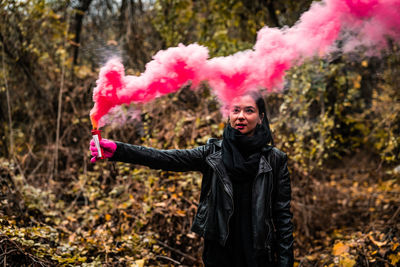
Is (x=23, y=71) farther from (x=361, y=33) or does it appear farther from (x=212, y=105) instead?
(x=361, y=33)

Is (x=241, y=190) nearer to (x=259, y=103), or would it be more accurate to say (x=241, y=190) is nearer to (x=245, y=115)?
(x=245, y=115)

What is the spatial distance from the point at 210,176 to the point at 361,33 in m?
1.60

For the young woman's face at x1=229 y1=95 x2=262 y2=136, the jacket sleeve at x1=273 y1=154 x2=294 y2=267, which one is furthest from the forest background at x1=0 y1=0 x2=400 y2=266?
the jacket sleeve at x1=273 y1=154 x2=294 y2=267

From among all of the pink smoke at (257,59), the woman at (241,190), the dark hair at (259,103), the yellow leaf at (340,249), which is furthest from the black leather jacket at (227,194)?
the yellow leaf at (340,249)

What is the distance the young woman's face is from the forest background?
3.58ft

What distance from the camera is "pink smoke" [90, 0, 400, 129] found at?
240 centimetres

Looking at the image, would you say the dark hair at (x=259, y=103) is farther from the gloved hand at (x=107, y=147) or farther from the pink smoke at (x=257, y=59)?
the gloved hand at (x=107, y=147)

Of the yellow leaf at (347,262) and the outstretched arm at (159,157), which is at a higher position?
the outstretched arm at (159,157)

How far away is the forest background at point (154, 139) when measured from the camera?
3850mm

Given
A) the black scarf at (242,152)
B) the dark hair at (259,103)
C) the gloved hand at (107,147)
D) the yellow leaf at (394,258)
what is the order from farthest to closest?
the yellow leaf at (394,258)
the dark hair at (259,103)
the black scarf at (242,152)
the gloved hand at (107,147)

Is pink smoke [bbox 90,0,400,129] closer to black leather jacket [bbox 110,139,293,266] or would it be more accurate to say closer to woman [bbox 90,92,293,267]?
woman [bbox 90,92,293,267]

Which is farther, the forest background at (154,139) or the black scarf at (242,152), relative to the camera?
the forest background at (154,139)

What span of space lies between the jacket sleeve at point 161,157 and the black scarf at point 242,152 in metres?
0.22

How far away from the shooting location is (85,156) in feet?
18.4
